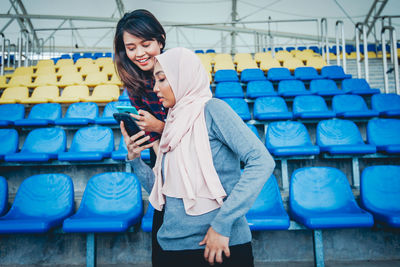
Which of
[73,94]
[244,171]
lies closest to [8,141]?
[73,94]

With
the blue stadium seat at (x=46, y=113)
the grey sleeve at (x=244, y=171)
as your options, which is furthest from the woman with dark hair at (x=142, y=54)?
the blue stadium seat at (x=46, y=113)

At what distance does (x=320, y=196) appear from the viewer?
5.40ft

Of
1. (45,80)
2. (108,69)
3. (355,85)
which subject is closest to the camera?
(355,85)

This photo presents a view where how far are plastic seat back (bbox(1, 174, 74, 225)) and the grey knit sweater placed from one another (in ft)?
4.17

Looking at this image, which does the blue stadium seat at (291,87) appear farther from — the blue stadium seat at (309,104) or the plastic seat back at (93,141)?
the plastic seat back at (93,141)

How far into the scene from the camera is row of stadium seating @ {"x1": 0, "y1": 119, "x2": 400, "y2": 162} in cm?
209

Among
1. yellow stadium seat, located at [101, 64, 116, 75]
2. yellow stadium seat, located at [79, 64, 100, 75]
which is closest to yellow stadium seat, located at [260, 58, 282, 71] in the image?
yellow stadium seat, located at [101, 64, 116, 75]

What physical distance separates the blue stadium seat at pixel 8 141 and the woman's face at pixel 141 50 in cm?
206

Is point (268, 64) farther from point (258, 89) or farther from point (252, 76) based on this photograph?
point (258, 89)

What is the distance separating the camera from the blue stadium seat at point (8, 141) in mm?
2316

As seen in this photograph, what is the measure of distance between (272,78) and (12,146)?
11.3 ft

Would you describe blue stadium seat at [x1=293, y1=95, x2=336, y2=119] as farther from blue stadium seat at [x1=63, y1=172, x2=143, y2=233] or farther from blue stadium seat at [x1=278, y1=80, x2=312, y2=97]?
blue stadium seat at [x1=63, y1=172, x2=143, y2=233]

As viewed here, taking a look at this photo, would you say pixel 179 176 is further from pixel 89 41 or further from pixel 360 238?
pixel 89 41

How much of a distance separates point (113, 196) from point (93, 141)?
2.73 ft
